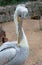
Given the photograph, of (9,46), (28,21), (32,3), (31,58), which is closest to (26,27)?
(28,21)

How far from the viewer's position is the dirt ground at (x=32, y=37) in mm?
5332

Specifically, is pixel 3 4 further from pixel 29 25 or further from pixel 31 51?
pixel 31 51

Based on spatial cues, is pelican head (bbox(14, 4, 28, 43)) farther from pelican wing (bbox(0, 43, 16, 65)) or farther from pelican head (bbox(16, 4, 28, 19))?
pelican wing (bbox(0, 43, 16, 65))

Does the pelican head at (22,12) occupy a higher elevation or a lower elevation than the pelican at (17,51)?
higher

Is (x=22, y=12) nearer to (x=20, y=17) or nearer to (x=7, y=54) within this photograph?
(x=20, y=17)

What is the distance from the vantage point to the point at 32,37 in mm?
7195

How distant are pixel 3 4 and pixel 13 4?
1.70 feet

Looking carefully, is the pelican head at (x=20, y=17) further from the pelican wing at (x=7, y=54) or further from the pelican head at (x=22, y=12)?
the pelican wing at (x=7, y=54)

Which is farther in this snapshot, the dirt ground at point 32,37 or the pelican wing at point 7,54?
the dirt ground at point 32,37

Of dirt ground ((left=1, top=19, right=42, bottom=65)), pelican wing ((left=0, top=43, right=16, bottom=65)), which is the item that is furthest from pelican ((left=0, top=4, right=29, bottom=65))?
dirt ground ((left=1, top=19, right=42, bottom=65))

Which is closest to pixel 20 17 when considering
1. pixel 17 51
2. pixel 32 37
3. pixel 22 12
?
pixel 22 12

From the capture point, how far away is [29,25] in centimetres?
872

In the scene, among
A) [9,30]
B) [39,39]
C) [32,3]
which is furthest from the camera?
[32,3]

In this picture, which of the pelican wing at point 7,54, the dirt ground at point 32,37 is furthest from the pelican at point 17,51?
the dirt ground at point 32,37
